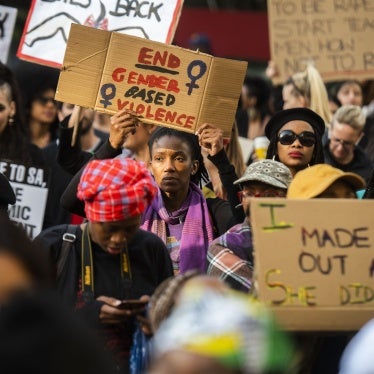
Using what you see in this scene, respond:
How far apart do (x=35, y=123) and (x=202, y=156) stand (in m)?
3.55

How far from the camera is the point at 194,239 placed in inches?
261

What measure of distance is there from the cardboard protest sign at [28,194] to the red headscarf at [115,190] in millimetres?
2937

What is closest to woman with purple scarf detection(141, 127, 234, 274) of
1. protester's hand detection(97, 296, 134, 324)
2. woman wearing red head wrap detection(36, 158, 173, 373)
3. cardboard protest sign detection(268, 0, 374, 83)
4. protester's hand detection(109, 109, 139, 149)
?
protester's hand detection(109, 109, 139, 149)

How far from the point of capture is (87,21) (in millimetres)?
8438

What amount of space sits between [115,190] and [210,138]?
1688mm

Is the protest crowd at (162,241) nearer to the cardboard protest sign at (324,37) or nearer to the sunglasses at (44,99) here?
the cardboard protest sign at (324,37)

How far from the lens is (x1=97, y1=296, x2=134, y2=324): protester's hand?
5449 mm

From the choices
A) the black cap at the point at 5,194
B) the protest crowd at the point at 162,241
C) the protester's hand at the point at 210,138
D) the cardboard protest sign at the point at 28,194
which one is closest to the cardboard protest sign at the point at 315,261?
the protest crowd at the point at 162,241

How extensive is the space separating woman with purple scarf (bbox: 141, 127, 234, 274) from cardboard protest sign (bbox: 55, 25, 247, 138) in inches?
A: 7.3

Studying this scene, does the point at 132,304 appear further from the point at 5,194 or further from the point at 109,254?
the point at 5,194

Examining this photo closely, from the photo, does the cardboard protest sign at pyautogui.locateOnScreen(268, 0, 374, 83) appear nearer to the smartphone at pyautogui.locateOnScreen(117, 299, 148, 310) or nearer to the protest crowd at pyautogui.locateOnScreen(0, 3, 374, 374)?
the protest crowd at pyautogui.locateOnScreen(0, 3, 374, 374)

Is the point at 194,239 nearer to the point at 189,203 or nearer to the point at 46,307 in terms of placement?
the point at 189,203

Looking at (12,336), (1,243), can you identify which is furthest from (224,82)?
(12,336)

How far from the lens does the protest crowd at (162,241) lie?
3.31 meters
